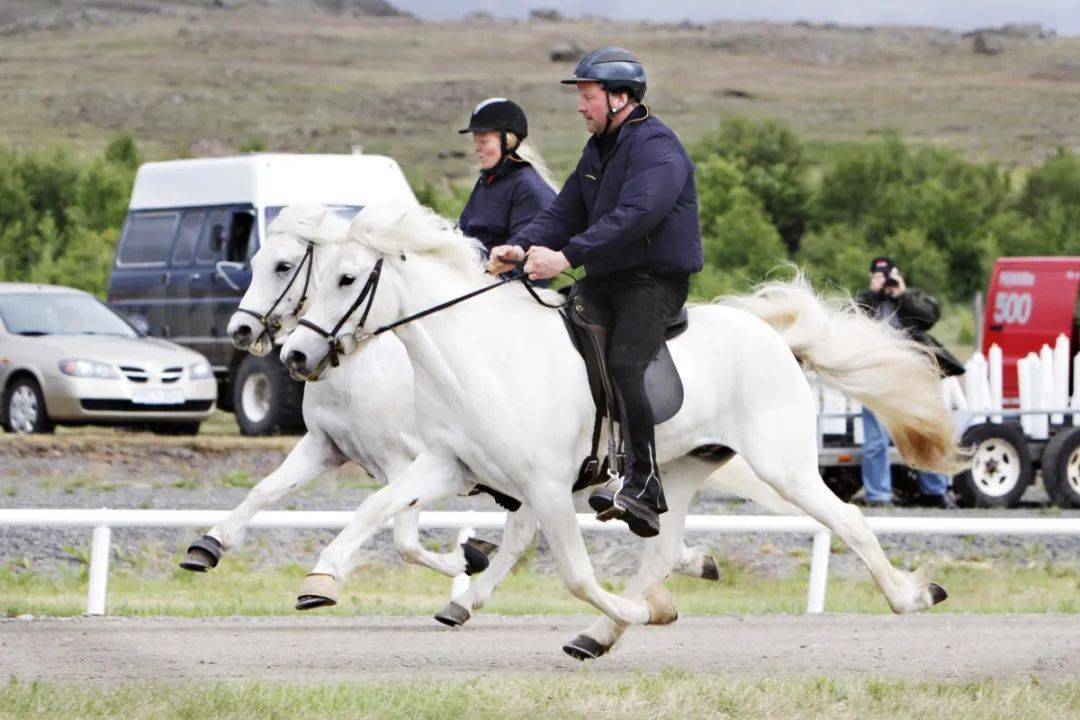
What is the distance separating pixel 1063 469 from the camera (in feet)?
62.5

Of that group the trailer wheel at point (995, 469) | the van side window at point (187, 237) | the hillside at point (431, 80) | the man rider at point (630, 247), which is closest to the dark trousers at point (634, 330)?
the man rider at point (630, 247)

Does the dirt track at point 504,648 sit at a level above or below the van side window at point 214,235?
above

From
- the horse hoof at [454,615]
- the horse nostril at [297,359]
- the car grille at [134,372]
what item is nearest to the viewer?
the horse nostril at [297,359]

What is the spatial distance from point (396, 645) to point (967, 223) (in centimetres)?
7384

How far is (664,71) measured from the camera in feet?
544

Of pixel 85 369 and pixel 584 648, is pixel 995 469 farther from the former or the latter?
pixel 584 648

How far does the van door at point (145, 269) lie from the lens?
82.9 feet

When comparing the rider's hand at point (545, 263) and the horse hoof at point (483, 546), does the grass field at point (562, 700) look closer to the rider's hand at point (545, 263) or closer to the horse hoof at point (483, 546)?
the rider's hand at point (545, 263)

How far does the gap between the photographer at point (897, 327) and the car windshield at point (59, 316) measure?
9185 mm

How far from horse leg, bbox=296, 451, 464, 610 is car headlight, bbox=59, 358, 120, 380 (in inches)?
563

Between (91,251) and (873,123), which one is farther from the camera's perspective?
(873,123)

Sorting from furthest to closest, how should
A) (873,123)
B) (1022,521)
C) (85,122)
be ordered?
(873,123) → (85,122) → (1022,521)

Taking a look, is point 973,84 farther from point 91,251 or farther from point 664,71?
point 91,251

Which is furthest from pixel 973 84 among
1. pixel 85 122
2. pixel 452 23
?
pixel 85 122
